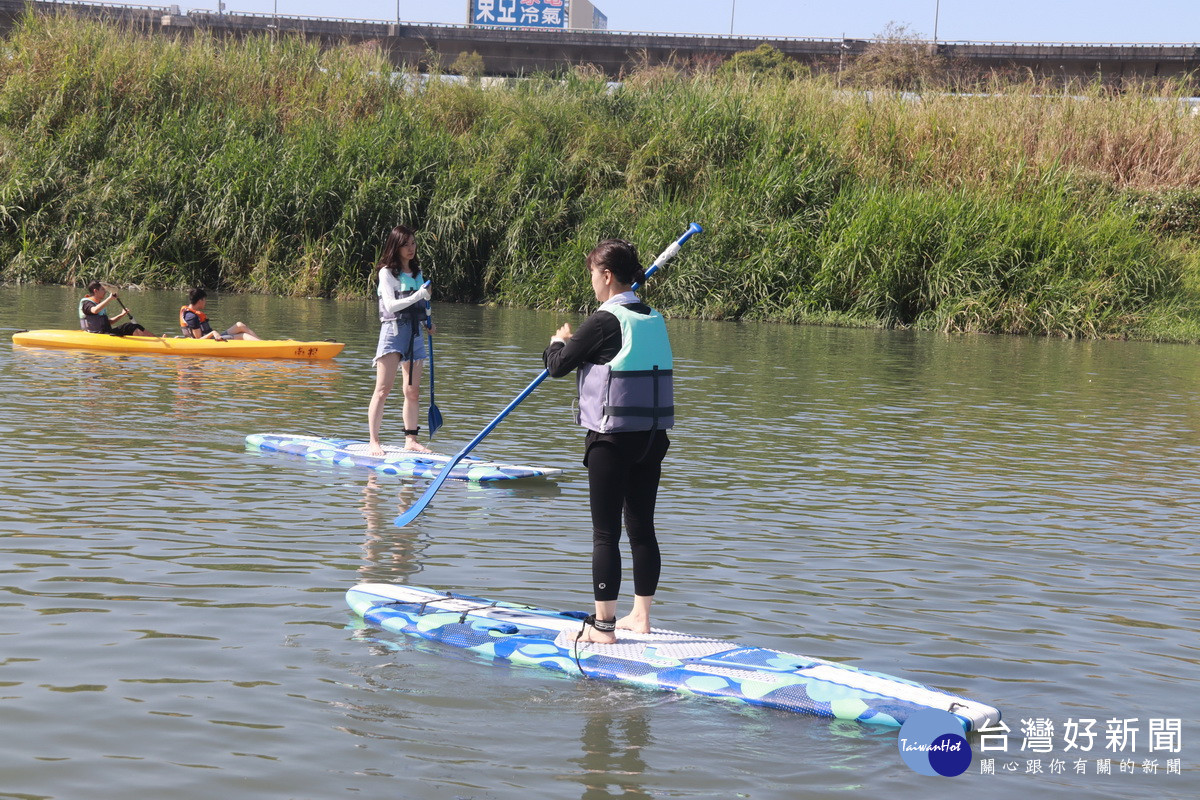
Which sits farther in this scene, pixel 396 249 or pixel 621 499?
pixel 396 249

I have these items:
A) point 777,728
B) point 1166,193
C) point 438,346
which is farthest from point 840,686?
point 1166,193

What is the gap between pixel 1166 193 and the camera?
84.5ft

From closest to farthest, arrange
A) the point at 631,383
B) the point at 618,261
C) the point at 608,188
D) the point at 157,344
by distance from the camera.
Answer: the point at 631,383
the point at 618,261
the point at 157,344
the point at 608,188

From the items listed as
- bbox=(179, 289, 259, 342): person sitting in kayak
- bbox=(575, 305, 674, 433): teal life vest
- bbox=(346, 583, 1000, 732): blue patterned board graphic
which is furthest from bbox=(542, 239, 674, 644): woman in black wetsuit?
bbox=(179, 289, 259, 342): person sitting in kayak

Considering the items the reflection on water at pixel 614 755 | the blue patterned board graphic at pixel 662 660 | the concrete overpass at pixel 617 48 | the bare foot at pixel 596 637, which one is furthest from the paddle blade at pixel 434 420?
the concrete overpass at pixel 617 48

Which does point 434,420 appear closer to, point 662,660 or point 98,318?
point 662,660

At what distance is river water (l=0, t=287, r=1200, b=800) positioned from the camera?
358 cm

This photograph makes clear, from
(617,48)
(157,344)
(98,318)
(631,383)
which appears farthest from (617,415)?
(617,48)

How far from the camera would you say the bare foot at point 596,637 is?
4461 millimetres

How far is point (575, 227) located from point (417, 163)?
11.4ft

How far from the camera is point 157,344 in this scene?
528 inches

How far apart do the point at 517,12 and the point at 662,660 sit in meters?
74.2

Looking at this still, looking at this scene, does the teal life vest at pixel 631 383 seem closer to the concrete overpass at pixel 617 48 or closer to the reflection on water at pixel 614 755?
the reflection on water at pixel 614 755

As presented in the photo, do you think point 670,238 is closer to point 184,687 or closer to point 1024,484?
point 1024,484
